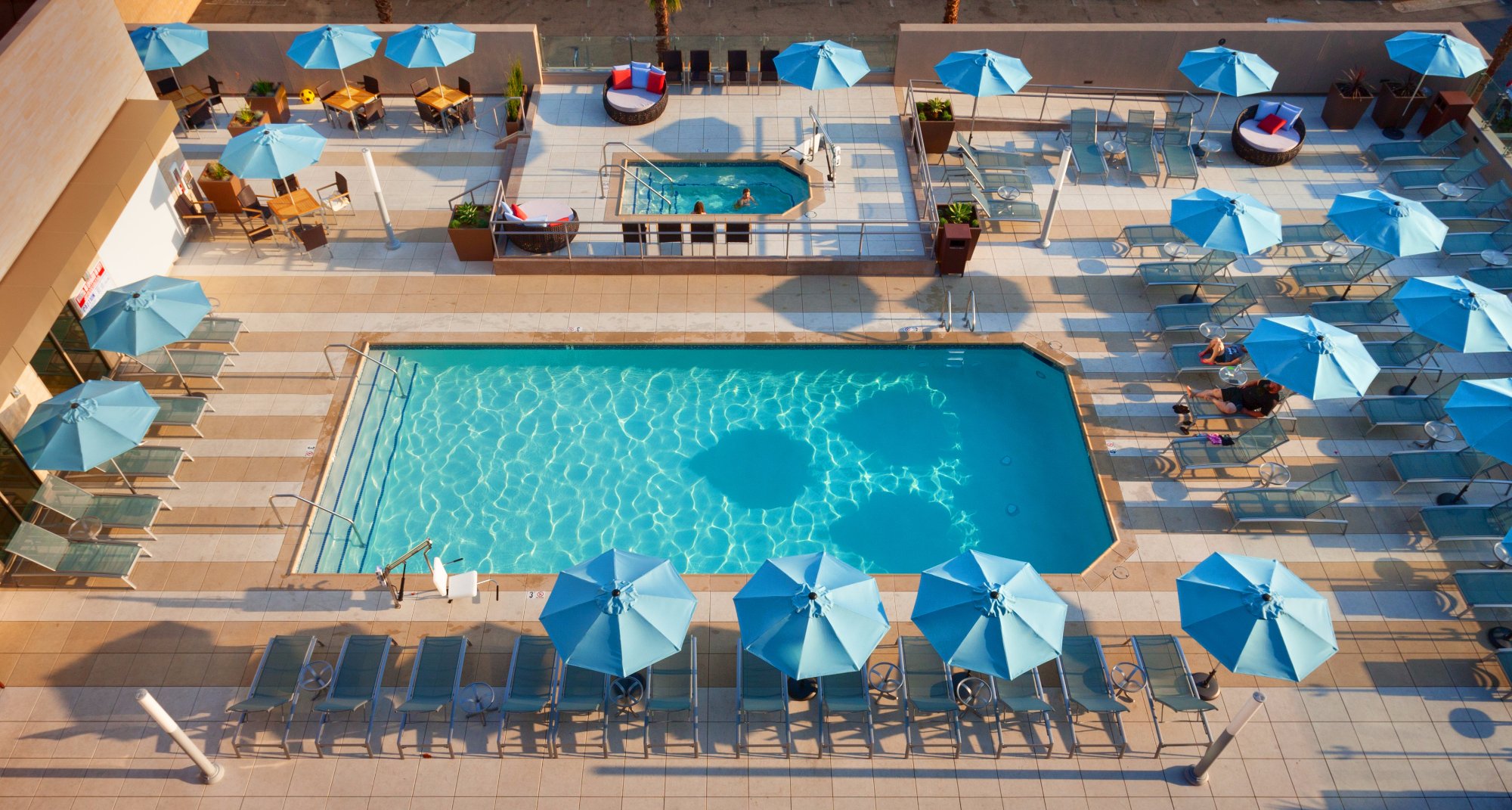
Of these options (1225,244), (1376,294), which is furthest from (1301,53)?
(1225,244)

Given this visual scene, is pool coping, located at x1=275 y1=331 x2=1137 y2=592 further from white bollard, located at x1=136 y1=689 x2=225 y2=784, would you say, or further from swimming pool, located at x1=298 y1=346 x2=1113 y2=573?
white bollard, located at x1=136 y1=689 x2=225 y2=784

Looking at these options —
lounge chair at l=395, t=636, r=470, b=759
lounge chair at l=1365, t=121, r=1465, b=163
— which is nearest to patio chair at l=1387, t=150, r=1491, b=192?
lounge chair at l=1365, t=121, r=1465, b=163

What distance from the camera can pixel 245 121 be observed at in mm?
21906

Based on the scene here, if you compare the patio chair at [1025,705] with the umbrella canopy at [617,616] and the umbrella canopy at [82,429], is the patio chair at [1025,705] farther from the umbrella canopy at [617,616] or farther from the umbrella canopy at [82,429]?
the umbrella canopy at [82,429]

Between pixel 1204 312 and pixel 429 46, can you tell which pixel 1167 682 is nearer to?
pixel 1204 312

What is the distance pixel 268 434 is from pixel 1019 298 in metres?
14.1

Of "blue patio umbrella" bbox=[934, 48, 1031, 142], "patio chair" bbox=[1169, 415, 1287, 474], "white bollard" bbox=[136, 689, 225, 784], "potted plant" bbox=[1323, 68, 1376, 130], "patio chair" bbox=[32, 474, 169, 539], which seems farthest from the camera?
"potted plant" bbox=[1323, 68, 1376, 130]

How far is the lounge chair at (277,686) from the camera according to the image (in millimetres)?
12961

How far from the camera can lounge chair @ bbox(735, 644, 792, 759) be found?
1309 cm

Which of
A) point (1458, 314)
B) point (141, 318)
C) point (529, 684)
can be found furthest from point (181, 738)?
point (1458, 314)

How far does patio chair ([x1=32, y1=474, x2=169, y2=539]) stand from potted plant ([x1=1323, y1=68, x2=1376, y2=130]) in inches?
1007

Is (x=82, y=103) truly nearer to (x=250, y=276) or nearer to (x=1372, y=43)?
(x=250, y=276)

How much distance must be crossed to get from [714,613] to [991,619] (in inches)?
168

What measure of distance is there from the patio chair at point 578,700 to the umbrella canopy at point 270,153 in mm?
11592
